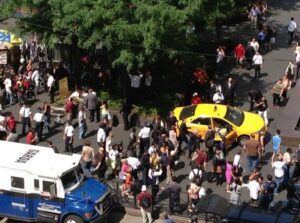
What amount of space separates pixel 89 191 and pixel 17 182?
87.5 inches

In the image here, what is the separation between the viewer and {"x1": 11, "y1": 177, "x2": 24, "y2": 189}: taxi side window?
2144cm

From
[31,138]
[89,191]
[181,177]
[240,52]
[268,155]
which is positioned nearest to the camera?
[89,191]

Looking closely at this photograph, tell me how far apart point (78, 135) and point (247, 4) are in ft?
49.4

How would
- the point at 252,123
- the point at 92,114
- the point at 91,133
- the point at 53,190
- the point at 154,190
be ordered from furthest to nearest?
the point at 92,114
the point at 91,133
the point at 252,123
the point at 154,190
the point at 53,190

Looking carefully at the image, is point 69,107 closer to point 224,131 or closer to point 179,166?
point 179,166

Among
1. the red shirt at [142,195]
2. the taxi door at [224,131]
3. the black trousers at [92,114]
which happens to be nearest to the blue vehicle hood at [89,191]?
the red shirt at [142,195]

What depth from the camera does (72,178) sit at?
21844 mm

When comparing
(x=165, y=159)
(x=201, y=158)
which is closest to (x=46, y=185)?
(x=165, y=159)

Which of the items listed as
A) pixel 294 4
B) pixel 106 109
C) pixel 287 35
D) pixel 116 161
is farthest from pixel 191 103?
pixel 294 4

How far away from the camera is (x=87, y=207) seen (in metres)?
21.3

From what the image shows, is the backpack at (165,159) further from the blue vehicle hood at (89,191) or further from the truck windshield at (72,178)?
the truck windshield at (72,178)

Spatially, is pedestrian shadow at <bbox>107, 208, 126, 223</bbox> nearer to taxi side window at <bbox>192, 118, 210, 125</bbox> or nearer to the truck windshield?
the truck windshield

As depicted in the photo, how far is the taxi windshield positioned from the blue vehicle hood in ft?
23.8

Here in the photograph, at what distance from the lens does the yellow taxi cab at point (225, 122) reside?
27.3 m
